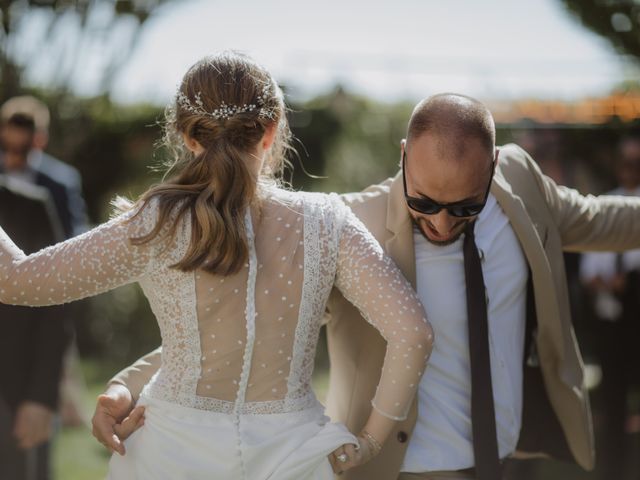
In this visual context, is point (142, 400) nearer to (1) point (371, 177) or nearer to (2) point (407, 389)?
(2) point (407, 389)

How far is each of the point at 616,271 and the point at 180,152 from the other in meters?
4.48

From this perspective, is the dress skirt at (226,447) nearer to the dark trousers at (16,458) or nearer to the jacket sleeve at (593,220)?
the jacket sleeve at (593,220)

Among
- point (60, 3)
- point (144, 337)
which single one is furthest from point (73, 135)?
point (144, 337)

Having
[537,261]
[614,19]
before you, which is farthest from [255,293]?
[614,19]

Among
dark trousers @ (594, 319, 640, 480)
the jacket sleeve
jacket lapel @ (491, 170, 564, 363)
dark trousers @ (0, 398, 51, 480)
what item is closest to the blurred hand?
dark trousers @ (594, 319, 640, 480)

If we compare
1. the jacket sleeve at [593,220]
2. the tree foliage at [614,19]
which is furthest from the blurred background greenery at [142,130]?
the jacket sleeve at [593,220]

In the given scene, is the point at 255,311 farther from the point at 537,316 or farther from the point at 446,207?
the point at 537,316

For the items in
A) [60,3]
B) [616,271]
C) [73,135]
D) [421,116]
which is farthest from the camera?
[73,135]

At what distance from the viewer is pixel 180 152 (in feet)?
8.69

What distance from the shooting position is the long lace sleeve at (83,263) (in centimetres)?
230

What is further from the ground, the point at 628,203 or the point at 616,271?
the point at 628,203

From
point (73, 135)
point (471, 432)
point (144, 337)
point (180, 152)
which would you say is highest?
point (180, 152)

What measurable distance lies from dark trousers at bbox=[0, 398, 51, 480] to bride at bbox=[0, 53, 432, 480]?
239cm

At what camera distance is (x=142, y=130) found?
1145 cm
